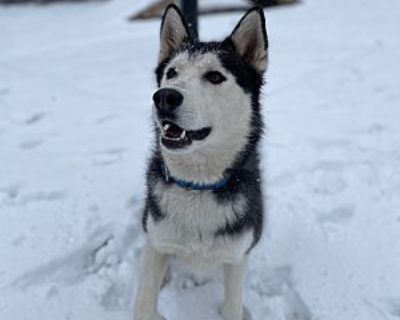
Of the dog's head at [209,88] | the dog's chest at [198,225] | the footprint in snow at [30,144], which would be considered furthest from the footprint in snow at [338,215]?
the footprint in snow at [30,144]

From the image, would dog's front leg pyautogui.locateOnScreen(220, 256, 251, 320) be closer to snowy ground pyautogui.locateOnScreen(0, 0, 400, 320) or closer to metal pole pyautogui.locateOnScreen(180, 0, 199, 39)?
snowy ground pyautogui.locateOnScreen(0, 0, 400, 320)

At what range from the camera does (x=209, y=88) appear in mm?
2402

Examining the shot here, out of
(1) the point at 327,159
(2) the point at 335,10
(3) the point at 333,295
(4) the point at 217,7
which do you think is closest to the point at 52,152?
(1) the point at 327,159

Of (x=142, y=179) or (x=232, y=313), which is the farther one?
(x=142, y=179)

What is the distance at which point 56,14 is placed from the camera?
8.35 meters

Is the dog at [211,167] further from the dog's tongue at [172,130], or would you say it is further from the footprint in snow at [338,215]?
the footprint in snow at [338,215]

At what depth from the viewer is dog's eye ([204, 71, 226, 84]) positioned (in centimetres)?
246

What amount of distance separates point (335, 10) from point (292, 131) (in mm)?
4330

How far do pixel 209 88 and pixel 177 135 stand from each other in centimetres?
29

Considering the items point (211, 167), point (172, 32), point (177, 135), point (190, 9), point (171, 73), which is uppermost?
point (172, 32)

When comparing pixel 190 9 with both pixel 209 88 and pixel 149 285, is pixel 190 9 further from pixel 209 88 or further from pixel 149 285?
pixel 149 285

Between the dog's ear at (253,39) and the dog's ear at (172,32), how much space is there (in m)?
0.28

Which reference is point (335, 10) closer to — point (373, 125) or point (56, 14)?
point (373, 125)

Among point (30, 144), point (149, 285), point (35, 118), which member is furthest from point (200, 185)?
point (35, 118)
